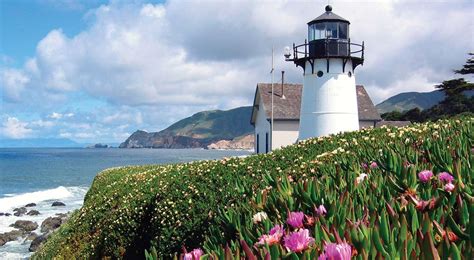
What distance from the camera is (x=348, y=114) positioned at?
1148 inches

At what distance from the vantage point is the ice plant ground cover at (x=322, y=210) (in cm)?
249

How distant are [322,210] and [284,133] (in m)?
34.8

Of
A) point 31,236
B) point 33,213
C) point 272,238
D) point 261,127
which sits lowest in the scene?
point 31,236

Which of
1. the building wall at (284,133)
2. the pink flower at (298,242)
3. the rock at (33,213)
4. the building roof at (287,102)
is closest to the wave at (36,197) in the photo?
the rock at (33,213)

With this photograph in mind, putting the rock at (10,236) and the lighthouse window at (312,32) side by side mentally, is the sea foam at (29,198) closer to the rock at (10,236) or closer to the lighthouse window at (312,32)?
the rock at (10,236)

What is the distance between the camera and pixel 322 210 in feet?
11.3

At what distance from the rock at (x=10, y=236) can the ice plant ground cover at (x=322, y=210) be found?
21.0 metres

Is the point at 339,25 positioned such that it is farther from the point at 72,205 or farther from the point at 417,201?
the point at 72,205

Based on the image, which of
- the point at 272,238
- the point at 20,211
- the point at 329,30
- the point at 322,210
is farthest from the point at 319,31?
the point at 20,211

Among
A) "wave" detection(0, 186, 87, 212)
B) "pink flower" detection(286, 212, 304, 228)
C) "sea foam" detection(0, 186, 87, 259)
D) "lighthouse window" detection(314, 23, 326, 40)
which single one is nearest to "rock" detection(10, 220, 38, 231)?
"sea foam" detection(0, 186, 87, 259)

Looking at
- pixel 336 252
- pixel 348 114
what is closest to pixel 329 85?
pixel 348 114

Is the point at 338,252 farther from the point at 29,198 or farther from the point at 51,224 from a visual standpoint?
the point at 29,198

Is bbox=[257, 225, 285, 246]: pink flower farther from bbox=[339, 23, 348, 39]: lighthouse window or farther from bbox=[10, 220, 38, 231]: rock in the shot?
bbox=[10, 220, 38, 231]: rock

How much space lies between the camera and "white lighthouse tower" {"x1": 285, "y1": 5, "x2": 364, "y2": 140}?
93.2 ft
